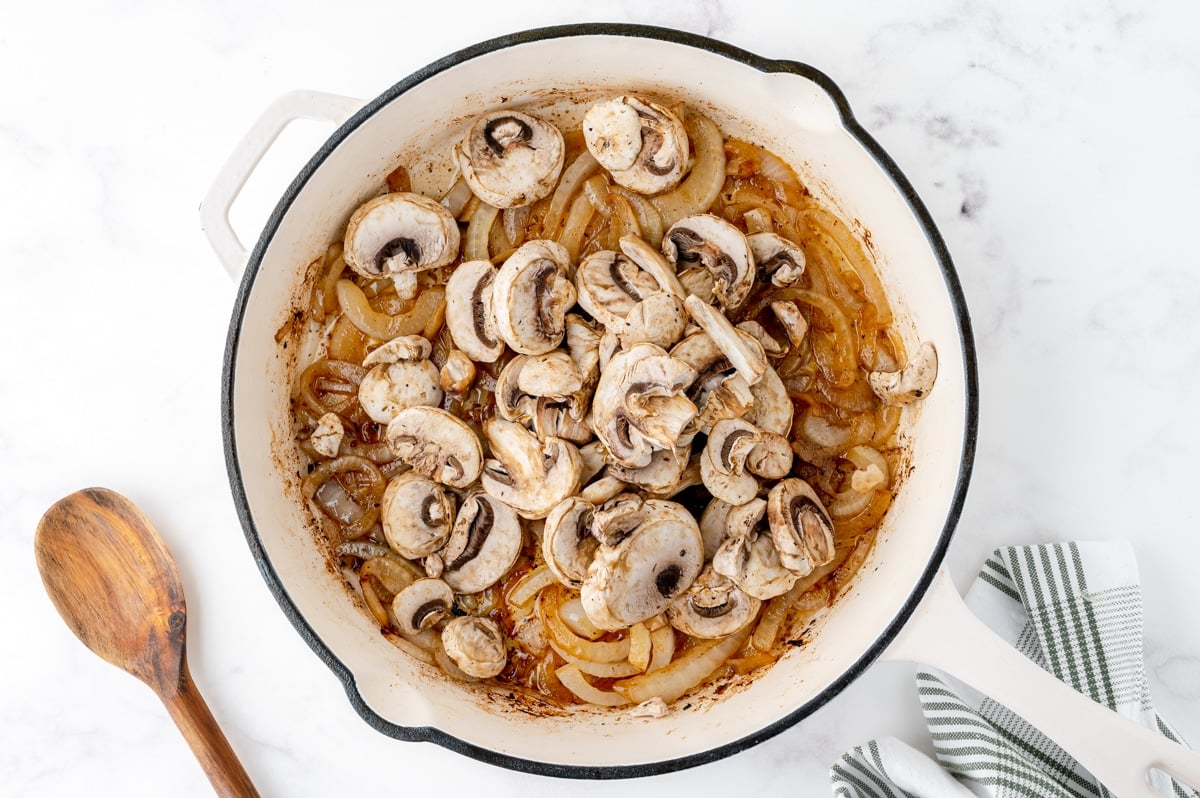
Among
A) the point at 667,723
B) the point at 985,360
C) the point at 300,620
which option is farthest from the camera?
the point at 985,360

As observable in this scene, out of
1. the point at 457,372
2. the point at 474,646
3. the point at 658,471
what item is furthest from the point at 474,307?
the point at 474,646

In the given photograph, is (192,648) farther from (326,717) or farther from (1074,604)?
(1074,604)

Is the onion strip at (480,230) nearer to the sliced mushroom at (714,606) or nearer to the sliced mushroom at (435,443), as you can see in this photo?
the sliced mushroom at (435,443)

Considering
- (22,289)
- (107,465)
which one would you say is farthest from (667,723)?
(22,289)

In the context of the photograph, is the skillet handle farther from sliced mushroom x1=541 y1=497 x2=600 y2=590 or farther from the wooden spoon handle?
the wooden spoon handle

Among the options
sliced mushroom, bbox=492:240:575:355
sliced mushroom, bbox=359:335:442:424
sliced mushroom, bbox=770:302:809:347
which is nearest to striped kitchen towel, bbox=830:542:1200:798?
sliced mushroom, bbox=770:302:809:347

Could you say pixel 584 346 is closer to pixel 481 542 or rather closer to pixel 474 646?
pixel 481 542
